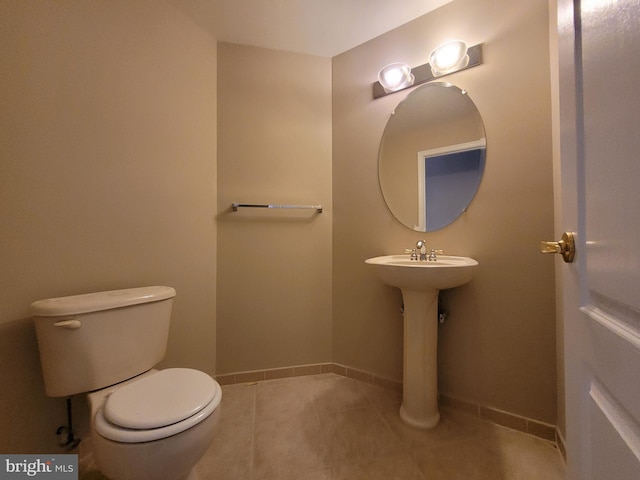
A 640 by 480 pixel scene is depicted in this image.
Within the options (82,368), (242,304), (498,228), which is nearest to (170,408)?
(82,368)

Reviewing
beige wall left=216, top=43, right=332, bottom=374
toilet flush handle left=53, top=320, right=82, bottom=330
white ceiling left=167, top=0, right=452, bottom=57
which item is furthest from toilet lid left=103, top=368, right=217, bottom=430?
white ceiling left=167, top=0, right=452, bottom=57

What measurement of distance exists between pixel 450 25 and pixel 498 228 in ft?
3.75

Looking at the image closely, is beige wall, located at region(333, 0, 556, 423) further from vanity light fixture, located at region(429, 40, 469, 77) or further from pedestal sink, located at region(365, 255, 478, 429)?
pedestal sink, located at region(365, 255, 478, 429)

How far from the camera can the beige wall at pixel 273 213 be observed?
160 cm

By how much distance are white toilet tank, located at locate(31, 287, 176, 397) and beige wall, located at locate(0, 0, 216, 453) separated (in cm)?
16

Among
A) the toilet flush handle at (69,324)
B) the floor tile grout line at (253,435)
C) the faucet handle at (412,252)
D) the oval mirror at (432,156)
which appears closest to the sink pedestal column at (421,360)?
A: the faucet handle at (412,252)

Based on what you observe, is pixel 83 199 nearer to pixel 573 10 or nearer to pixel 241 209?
pixel 241 209

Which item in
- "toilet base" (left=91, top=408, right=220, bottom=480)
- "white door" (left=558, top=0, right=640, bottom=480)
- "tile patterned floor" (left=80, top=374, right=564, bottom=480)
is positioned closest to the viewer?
"white door" (left=558, top=0, right=640, bottom=480)

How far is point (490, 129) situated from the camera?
4.10 ft

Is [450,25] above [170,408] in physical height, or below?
above

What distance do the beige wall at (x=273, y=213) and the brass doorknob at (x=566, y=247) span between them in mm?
1285

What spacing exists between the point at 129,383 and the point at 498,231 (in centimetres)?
176

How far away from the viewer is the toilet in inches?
27.8

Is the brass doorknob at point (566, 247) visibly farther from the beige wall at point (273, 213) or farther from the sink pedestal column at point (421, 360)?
the beige wall at point (273, 213)
